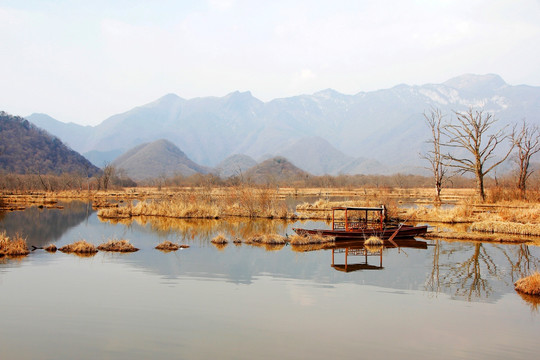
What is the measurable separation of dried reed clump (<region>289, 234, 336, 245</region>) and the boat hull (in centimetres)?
26

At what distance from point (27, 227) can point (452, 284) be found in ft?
76.8

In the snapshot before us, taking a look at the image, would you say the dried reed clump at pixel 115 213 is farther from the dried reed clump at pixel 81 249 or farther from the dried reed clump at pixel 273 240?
the dried reed clump at pixel 273 240

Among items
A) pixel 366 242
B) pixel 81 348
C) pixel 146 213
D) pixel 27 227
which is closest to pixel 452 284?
pixel 366 242

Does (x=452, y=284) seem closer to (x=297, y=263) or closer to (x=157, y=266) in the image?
(x=297, y=263)

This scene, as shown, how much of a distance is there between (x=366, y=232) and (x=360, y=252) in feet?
11.5

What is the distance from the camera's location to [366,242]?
70.3ft

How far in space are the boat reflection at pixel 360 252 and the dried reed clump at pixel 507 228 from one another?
16.1 ft

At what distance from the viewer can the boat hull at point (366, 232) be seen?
73.3 feet

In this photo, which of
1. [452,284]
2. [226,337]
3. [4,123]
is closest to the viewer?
[226,337]

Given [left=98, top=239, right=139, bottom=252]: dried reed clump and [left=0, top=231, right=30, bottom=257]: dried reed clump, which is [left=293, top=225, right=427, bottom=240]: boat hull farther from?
[left=0, top=231, right=30, bottom=257]: dried reed clump

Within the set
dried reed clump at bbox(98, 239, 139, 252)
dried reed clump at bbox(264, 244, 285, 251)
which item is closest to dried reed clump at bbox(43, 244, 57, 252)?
dried reed clump at bbox(98, 239, 139, 252)

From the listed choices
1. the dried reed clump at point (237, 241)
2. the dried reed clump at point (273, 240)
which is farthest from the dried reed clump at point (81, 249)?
the dried reed clump at point (273, 240)

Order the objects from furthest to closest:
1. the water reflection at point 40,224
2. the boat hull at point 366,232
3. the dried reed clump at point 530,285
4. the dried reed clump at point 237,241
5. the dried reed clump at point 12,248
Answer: the water reflection at point 40,224 < the boat hull at point 366,232 < the dried reed clump at point 237,241 < the dried reed clump at point 12,248 < the dried reed clump at point 530,285

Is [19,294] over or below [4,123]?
below
